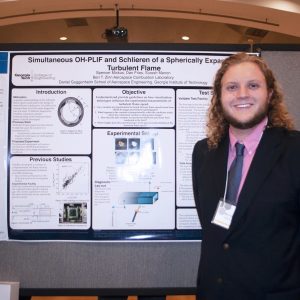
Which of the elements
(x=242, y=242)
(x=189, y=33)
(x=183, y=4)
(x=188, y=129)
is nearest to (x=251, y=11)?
(x=183, y=4)

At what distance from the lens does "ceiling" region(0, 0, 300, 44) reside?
461 cm

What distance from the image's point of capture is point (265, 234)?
3.96ft

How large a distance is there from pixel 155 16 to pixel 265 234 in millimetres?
4291

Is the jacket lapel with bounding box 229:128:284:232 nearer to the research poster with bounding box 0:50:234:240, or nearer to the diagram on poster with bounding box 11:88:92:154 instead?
the research poster with bounding box 0:50:234:240

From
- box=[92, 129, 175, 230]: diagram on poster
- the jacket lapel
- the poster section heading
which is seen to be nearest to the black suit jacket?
the jacket lapel

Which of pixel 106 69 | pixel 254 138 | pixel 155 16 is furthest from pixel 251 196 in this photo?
pixel 155 16

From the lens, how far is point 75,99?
1749mm

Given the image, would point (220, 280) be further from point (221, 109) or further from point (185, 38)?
point (185, 38)

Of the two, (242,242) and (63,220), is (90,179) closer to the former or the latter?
(63,220)

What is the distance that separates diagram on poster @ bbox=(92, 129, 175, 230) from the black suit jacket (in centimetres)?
47

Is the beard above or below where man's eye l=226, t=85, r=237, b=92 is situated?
below

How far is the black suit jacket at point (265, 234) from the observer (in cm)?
120

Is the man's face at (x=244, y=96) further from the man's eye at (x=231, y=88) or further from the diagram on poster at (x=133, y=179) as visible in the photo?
the diagram on poster at (x=133, y=179)

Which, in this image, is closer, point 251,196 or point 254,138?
point 251,196
